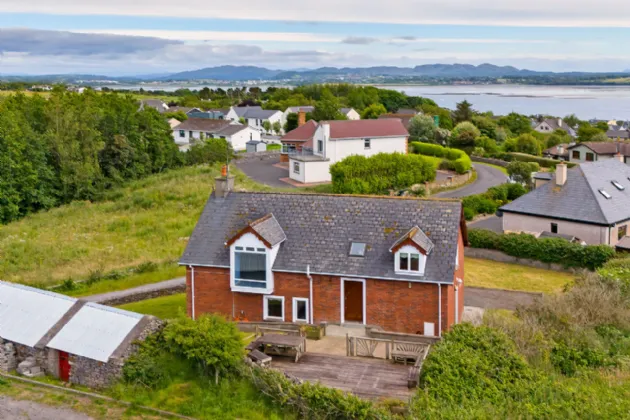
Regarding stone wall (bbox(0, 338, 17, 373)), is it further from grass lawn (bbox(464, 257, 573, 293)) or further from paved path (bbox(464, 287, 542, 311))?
grass lawn (bbox(464, 257, 573, 293))

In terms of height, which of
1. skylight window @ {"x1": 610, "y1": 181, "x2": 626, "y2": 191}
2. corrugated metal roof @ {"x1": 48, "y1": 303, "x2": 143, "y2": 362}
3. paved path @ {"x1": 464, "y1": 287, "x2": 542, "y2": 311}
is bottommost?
paved path @ {"x1": 464, "y1": 287, "x2": 542, "y2": 311}

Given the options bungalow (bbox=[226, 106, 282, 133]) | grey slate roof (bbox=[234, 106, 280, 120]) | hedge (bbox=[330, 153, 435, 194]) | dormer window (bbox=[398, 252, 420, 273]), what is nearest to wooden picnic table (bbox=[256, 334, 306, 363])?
dormer window (bbox=[398, 252, 420, 273])

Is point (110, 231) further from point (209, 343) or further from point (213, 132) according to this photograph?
point (213, 132)

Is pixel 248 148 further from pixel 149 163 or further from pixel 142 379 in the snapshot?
pixel 142 379

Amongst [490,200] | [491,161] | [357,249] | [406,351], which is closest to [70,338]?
[357,249]

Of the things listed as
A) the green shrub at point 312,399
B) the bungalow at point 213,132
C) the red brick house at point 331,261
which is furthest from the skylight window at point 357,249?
the bungalow at point 213,132

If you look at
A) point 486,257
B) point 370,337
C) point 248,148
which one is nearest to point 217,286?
point 370,337
